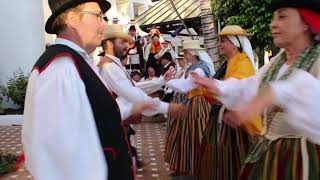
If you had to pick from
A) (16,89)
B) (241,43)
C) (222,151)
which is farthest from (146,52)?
(222,151)

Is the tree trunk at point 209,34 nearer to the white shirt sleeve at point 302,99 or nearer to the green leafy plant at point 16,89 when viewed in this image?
the green leafy plant at point 16,89

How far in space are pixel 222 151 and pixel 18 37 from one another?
7.30 metres

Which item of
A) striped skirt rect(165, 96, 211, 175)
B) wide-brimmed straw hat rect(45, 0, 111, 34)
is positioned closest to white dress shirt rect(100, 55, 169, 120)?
striped skirt rect(165, 96, 211, 175)

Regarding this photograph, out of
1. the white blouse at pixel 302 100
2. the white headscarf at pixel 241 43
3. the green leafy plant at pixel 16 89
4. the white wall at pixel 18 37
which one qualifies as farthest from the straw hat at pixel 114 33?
the white wall at pixel 18 37

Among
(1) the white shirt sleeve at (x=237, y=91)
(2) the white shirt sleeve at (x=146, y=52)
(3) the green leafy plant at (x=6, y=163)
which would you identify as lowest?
(3) the green leafy plant at (x=6, y=163)

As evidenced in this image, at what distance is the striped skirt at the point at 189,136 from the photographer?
5426 mm

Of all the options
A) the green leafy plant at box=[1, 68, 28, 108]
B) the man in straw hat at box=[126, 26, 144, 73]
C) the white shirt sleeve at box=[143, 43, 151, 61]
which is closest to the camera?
the green leafy plant at box=[1, 68, 28, 108]

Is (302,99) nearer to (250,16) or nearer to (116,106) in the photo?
(116,106)

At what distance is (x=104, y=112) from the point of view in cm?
215

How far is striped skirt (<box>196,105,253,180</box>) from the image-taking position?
414cm

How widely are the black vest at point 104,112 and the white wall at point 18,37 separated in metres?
8.57

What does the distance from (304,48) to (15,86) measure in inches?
323

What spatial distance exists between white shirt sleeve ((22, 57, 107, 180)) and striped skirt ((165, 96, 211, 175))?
3.38 metres

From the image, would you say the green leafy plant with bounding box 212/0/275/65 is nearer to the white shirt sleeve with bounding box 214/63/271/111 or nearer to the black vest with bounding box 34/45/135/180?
the white shirt sleeve with bounding box 214/63/271/111
